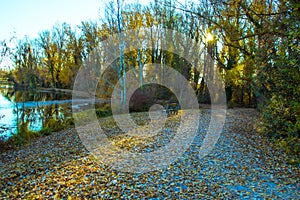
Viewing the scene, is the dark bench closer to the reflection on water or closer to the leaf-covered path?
the leaf-covered path

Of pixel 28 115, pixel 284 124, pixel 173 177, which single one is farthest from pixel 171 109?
pixel 28 115

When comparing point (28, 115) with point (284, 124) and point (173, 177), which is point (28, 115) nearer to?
point (173, 177)

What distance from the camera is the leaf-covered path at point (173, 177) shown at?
396 cm

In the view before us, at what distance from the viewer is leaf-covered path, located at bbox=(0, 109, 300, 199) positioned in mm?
3963

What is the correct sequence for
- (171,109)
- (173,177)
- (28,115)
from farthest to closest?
(28,115), (171,109), (173,177)

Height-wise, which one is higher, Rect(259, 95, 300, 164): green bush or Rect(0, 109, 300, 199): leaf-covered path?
Rect(259, 95, 300, 164): green bush

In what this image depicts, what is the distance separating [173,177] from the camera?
4.52 meters

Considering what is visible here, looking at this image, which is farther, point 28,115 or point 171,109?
point 28,115

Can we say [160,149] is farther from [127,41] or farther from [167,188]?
[127,41]

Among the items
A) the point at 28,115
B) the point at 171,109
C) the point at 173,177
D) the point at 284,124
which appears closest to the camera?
the point at 173,177

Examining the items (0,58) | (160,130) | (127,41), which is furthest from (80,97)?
(160,130)

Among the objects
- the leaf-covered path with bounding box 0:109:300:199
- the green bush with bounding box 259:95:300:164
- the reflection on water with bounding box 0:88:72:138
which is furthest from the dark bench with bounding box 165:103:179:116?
the reflection on water with bounding box 0:88:72:138

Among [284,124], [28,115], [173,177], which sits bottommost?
[173,177]

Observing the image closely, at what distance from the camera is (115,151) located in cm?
634
